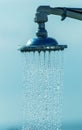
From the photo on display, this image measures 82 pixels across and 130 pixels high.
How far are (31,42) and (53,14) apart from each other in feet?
2.84

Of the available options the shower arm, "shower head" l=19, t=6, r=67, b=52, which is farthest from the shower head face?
the shower arm

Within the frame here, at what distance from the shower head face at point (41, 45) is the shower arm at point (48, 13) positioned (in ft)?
0.51

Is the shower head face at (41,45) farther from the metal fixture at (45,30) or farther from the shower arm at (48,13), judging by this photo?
the shower arm at (48,13)

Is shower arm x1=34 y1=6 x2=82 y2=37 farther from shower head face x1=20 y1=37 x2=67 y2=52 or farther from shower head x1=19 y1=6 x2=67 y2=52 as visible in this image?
shower head face x1=20 y1=37 x2=67 y2=52

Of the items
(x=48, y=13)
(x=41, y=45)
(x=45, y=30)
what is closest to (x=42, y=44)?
(x=41, y=45)

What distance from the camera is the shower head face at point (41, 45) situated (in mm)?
20047

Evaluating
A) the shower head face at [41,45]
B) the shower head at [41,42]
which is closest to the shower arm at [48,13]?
the shower head at [41,42]

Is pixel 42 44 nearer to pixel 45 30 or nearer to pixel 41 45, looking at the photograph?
pixel 41 45

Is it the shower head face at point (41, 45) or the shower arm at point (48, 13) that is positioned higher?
the shower arm at point (48, 13)

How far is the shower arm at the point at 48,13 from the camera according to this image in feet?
66.0

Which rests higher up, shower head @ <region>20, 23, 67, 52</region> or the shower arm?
the shower arm

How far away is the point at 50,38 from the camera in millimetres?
20422

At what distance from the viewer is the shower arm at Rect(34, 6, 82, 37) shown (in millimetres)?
20109

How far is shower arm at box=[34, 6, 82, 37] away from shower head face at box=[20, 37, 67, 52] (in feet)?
0.51
